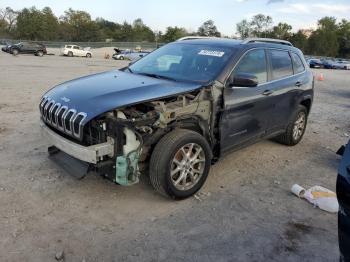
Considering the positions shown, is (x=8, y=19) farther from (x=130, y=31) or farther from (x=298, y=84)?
(x=298, y=84)

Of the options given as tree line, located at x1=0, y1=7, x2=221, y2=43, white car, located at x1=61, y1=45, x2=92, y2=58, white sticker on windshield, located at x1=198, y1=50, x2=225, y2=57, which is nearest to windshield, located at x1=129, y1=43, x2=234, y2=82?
white sticker on windshield, located at x1=198, y1=50, x2=225, y2=57

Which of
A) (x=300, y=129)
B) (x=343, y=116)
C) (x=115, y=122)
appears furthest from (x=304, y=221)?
(x=343, y=116)

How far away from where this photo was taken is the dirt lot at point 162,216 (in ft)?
11.9

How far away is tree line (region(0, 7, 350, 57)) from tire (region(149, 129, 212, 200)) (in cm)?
8393

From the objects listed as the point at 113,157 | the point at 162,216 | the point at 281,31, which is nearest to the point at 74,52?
the point at 113,157

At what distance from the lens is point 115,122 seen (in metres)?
3.94

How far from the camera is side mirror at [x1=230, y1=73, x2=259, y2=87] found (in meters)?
4.85

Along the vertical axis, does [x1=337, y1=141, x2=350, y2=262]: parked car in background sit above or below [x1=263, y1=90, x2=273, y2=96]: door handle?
below

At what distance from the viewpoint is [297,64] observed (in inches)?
263

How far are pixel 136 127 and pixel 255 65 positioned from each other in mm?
2321

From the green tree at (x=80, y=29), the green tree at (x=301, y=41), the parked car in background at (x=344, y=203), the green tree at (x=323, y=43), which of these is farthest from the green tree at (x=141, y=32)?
the parked car in background at (x=344, y=203)

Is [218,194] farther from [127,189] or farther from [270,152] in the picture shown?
[270,152]

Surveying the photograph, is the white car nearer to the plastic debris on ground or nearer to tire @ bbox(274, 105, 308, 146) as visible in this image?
tire @ bbox(274, 105, 308, 146)

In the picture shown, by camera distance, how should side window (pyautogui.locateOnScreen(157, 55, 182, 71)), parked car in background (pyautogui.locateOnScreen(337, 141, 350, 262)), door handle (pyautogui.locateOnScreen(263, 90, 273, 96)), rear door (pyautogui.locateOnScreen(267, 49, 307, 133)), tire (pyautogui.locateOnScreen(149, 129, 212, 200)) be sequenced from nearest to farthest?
parked car in background (pyautogui.locateOnScreen(337, 141, 350, 262)) → tire (pyautogui.locateOnScreen(149, 129, 212, 200)) → side window (pyautogui.locateOnScreen(157, 55, 182, 71)) → door handle (pyautogui.locateOnScreen(263, 90, 273, 96)) → rear door (pyautogui.locateOnScreen(267, 49, 307, 133))
